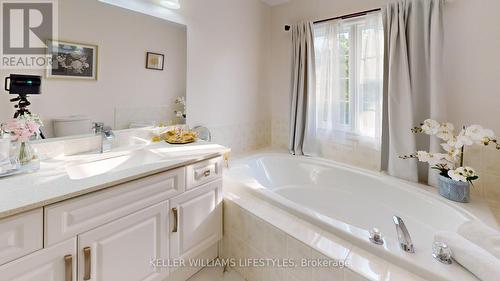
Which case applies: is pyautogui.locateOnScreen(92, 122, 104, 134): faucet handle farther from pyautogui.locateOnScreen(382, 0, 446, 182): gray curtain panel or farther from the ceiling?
the ceiling

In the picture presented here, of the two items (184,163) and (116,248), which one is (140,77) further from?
(116,248)

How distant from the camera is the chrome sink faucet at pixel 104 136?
1611 millimetres

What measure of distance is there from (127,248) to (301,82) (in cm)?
219

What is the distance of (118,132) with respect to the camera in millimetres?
1759

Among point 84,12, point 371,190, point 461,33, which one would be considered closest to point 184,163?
point 84,12

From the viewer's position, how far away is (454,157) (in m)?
1.61

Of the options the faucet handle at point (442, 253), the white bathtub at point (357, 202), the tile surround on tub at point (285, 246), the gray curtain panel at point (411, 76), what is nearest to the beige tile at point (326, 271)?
the tile surround on tub at point (285, 246)

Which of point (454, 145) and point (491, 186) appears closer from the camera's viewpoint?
point (454, 145)

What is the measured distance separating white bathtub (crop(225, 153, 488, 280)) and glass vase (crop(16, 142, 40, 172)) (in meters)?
1.24

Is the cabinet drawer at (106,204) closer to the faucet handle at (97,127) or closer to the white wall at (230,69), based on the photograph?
the faucet handle at (97,127)

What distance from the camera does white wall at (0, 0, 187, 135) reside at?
146 centimetres

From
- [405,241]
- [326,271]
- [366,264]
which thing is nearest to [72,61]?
[326,271]

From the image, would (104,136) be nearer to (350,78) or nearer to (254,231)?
(254,231)

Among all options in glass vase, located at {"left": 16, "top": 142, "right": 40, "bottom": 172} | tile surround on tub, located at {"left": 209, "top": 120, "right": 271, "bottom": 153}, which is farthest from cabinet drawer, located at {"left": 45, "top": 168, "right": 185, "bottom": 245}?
tile surround on tub, located at {"left": 209, "top": 120, "right": 271, "bottom": 153}
